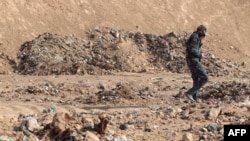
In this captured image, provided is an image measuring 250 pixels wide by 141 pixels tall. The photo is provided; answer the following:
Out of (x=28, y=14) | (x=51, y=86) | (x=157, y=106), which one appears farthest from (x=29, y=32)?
(x=157, y=106)

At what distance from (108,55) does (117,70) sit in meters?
0.71

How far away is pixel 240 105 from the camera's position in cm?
820

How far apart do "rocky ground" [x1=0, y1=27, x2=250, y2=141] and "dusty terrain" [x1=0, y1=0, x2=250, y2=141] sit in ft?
0.06

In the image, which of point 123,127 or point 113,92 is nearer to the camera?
point 123,127

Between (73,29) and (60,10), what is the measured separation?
3.67ft

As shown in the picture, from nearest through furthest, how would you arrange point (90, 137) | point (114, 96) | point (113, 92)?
point (90, 137)
point (114, 96)
point (113, 92)

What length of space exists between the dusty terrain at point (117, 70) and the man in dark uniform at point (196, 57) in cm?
30

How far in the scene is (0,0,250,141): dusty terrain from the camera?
6762mm

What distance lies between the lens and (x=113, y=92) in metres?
10.4

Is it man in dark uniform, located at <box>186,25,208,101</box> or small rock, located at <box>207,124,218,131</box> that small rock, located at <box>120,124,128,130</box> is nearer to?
small rock, located at <box>207,124,218,131</box>

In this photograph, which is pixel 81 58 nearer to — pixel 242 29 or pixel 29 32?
pixel 29 32

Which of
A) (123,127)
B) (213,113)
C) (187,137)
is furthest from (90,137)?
(213,113)

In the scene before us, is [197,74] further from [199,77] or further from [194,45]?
[194,45]

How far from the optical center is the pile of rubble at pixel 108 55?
55.3 ft
